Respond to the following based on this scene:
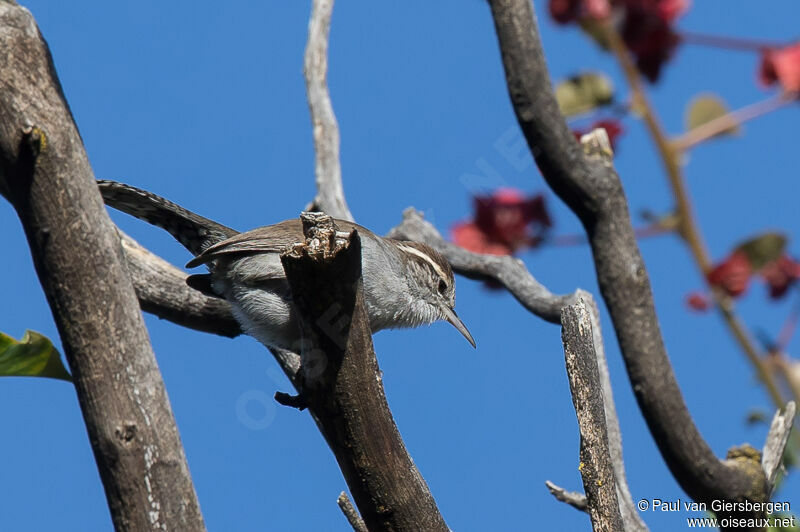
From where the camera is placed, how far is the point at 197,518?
10.2 ft

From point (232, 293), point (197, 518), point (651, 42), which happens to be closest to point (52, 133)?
point (197, 518)

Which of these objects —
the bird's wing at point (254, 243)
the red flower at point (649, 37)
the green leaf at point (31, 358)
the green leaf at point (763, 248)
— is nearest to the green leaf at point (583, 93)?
the red flower at point (649, 37)

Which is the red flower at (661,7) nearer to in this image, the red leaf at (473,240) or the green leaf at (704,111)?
the green leaf at (704,111)

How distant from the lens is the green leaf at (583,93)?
4.77 metres

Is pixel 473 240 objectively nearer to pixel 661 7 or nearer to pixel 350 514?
pixel 661 7

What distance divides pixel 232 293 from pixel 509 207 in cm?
169

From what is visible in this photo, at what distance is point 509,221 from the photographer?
17.2 ft

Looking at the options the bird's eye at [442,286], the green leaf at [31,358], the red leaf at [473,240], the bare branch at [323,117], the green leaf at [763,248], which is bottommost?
the green leaf at [763,248]

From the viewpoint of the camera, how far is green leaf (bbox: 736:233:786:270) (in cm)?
453

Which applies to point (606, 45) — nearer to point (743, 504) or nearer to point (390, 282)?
point (390, 282)

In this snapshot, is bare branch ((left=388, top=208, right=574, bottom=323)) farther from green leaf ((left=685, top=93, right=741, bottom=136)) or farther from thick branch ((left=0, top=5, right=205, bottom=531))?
thick branch ((left=0, top=5, right=205, bottom=531))

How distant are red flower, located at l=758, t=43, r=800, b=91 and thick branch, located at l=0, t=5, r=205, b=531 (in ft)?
11.2

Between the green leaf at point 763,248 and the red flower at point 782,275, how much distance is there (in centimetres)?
20

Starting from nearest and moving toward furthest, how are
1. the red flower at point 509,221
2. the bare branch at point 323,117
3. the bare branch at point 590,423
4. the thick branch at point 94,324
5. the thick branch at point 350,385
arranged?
the thick branch at point 350,385 → the thick branch at point 94,324 → the bare branch at point 590,423 → the red flower at point 509,221 → the bare branch at point 323,117
